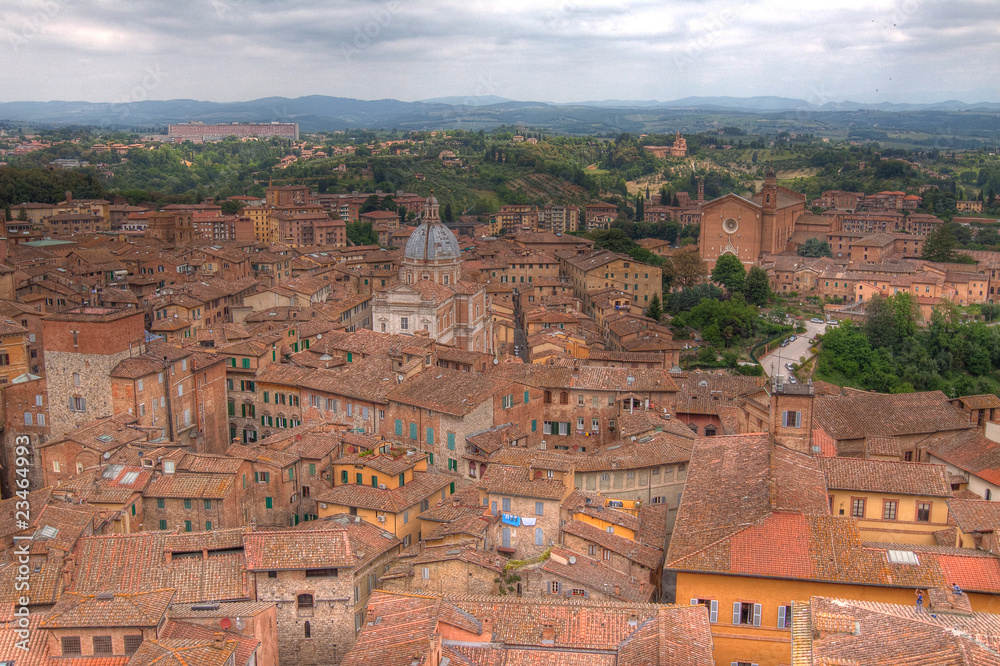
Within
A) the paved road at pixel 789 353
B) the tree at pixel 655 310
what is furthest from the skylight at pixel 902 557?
the tree at pixel 655 310

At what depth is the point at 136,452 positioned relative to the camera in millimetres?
26234

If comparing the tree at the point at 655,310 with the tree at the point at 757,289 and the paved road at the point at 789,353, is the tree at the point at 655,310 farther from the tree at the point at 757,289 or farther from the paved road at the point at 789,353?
the tree at the point at 757,289

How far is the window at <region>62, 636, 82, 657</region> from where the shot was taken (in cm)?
1708

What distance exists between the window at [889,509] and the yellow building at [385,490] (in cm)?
1152

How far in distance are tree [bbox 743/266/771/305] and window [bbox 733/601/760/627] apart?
51.5 metres

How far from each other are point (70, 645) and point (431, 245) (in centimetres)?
3641

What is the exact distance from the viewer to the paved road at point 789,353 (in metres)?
52.1

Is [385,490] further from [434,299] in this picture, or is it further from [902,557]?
[434,299]

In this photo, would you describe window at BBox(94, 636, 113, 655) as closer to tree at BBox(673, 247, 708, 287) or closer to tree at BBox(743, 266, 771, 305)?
tree at BBox(743, 266, 771, 305)

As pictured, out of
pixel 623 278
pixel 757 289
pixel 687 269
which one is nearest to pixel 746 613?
pixel 623 278

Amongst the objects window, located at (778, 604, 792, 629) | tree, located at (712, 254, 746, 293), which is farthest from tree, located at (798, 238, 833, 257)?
window, located at (778, 604, 792, 629)

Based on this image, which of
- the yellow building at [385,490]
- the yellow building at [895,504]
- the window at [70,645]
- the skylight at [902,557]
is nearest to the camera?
the window at [70,645]

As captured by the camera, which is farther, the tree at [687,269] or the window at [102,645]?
the tree at [687,269]

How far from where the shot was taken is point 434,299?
4650cm
